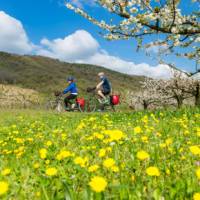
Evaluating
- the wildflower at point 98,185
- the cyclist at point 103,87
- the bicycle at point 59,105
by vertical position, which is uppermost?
the cyclist at point 103,87

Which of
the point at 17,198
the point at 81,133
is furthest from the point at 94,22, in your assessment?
the point at 17,198

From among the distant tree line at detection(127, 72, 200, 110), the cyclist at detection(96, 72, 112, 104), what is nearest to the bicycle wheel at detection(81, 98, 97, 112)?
the cyclist at detection(96, 72, 112, 104)

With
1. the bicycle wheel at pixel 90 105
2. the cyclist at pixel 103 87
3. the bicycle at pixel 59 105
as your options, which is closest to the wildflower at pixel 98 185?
the cyclist at pixel 103 87

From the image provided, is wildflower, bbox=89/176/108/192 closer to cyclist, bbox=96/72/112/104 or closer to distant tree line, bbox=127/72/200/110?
cyclist, bbox=96/72/112/104

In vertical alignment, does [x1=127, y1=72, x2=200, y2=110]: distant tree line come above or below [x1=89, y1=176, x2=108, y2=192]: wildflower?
above

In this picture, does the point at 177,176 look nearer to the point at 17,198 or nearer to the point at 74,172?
the point at 74,172

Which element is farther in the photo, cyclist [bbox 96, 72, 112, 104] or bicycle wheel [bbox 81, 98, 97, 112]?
bicycle wheel [bbox 81, 98, 97, 112]

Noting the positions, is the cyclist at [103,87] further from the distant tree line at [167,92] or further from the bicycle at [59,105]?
the distant tree line at [167,92]

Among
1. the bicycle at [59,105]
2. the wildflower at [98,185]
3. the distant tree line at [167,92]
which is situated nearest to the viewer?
the wildflower at [98,185]

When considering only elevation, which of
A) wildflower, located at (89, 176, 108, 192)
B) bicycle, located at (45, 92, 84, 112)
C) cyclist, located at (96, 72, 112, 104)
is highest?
cyclist, located at (96, 72, 112, 104)

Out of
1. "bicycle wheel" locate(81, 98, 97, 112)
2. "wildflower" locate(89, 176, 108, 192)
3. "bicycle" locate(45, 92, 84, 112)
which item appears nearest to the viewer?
"wildflower" locate(89, 176, 108, 192)

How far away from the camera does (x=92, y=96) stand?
2880 centimetres

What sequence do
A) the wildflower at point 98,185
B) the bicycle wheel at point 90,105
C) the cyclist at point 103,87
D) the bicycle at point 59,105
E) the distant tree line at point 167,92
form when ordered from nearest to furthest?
the wildflower at point 98,185 < the cyclist at point 103,87 < the bicycle at point 59,105 < the bicycle wheel at point 90,105 < the distant tree line at point 167,92

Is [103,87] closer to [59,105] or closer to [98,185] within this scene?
[59,105]
